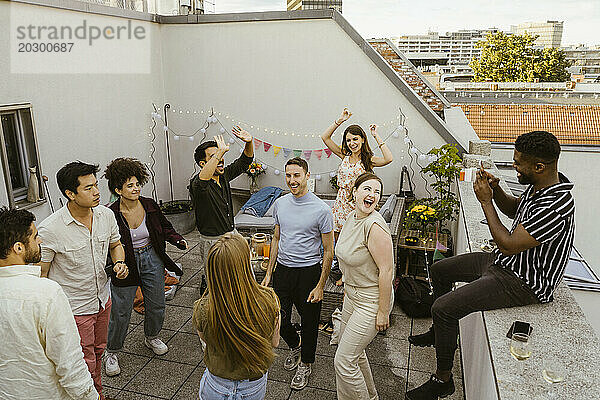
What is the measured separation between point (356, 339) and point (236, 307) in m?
1.10

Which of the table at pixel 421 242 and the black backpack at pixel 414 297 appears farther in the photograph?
the table at pixel 421 242

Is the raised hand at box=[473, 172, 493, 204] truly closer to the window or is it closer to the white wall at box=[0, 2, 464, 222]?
the window

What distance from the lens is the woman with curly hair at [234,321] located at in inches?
89.4

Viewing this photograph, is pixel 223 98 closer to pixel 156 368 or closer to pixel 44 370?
pixel 156 368

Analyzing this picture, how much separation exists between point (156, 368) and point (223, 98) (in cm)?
509

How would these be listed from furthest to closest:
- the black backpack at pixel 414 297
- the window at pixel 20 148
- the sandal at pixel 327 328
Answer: the window at pixel 20 148 < the black backpack at pixel 414 297 < the sandal at pixel 327 328

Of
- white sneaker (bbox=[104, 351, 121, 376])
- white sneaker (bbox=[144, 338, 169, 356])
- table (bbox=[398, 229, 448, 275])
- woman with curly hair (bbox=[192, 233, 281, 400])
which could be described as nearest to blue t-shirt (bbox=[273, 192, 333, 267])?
woman with curly hair (bbox=[192, 233, 281, 400])

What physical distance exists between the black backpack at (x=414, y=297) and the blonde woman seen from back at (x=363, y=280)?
189 centimetres

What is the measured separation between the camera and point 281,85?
7.87m

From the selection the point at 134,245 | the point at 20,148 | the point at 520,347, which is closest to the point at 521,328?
the point at 520,347

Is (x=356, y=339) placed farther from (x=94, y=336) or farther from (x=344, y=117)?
(x=344, y=117)

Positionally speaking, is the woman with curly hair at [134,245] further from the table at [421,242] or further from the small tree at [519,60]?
the small tree at [519,60]

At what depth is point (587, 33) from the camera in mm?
55562

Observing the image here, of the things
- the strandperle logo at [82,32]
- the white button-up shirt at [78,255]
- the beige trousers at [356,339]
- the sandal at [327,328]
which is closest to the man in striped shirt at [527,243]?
the beige trousers at [356,339]
